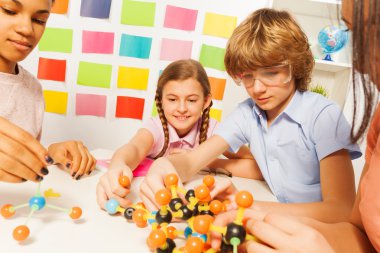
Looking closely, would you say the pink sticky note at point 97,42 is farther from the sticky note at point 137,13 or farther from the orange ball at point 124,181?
the orange ball at point 124,181

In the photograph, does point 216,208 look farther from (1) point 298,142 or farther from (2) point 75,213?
(1) point 298,142

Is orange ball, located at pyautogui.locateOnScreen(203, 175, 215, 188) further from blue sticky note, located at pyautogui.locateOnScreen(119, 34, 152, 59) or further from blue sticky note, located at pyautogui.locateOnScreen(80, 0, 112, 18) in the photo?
blue sticky note, located at pyautogui.locateOnScreen(80, 0, 112, 18)

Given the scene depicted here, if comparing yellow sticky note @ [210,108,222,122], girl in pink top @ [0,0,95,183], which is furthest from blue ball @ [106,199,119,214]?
yellow sticky note @ [210,108,222,122]

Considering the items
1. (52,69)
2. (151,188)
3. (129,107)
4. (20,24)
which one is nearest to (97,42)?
(52,69)

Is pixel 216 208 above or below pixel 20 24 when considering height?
below

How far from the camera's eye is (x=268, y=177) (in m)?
0.95

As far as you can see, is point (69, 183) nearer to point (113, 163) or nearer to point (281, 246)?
point (113, 163)

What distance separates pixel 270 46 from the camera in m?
0.88

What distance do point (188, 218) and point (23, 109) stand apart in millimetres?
814

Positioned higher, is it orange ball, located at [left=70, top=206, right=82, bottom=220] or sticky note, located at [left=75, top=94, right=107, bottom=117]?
orange ball, located at [left=70, top=206, right=82, bottom=220]

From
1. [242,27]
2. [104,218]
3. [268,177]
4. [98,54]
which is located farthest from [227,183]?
[98,54]

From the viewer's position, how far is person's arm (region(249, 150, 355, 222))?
0.71 metres

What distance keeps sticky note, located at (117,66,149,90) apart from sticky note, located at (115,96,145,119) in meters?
0.07

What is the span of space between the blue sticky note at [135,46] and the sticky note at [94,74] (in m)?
0.12
